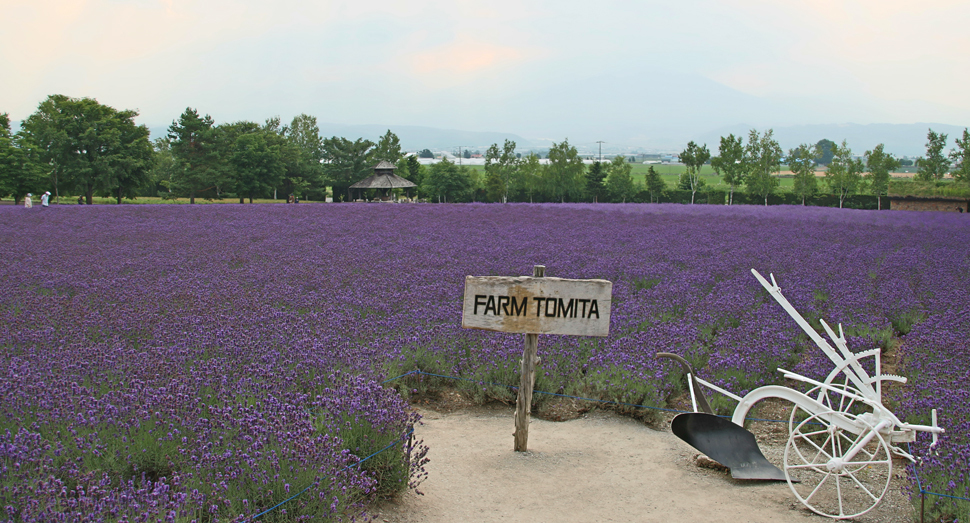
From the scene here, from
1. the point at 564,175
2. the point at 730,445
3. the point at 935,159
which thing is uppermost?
the point at 935,159

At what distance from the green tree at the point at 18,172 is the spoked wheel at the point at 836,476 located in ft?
134

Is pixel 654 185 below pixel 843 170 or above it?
below

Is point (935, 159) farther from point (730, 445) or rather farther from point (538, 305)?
point (538, 305)

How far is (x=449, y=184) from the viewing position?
57750 millimetres

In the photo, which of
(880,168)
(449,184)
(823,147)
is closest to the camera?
(880,168)

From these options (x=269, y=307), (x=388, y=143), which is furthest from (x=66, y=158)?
(x=269, y=307)

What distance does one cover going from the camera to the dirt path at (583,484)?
10.2 feet

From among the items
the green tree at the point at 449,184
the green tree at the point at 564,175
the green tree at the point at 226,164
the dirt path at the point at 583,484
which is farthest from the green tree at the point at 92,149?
the dirt path at the point at 583,484

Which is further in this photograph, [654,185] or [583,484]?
[654,185]

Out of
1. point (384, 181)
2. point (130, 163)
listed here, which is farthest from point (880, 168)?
point (130, 163)

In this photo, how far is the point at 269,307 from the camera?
19.6 ft

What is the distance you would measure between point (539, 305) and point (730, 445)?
1.42 m

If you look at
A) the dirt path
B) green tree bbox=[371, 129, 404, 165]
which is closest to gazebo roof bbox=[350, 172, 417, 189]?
green tree bbox=[371, 129, 404, 165]

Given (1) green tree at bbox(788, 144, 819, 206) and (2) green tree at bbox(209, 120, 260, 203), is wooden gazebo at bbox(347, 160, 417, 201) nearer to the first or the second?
(2) green tree at bbox(209, 120, 260, 203)
